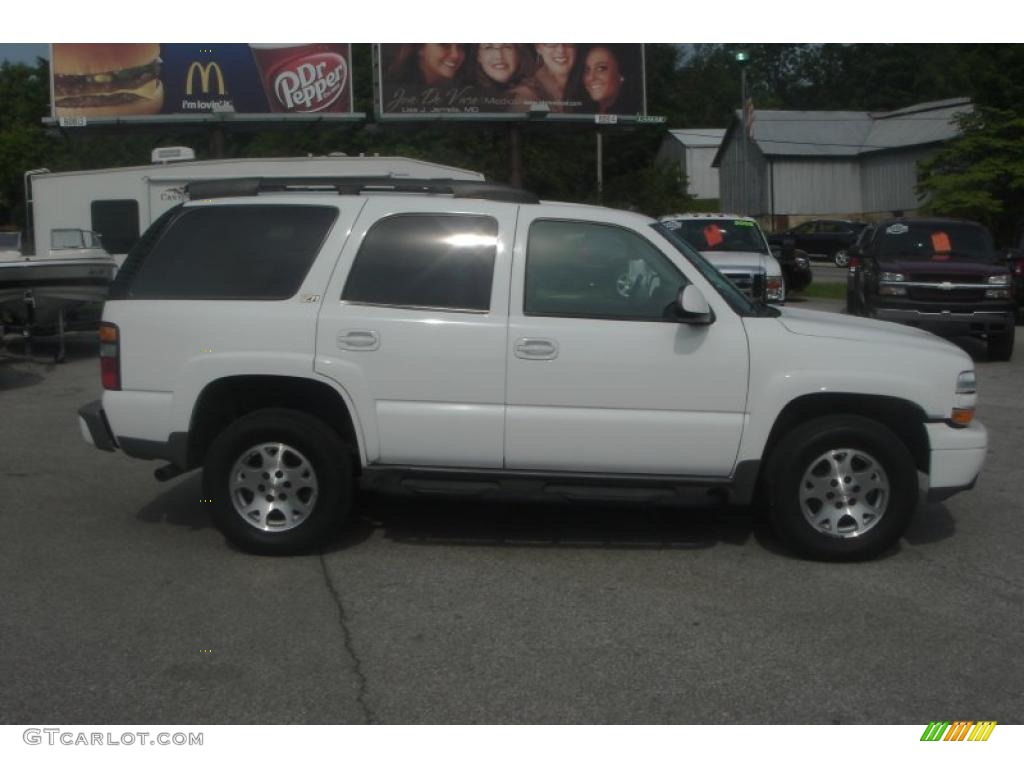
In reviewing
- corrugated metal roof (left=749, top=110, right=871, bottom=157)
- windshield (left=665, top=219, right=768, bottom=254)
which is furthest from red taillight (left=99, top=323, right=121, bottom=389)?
corrugated metal roof (left=749, top=110, right=871, bottom=157)

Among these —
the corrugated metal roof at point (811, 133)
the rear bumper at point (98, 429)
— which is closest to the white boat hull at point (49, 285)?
the rear bumper at point (98, 429)

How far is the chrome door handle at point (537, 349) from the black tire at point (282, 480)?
1.11 meters

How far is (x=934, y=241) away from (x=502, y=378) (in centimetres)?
1189

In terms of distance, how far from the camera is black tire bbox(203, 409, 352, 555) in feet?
21.7

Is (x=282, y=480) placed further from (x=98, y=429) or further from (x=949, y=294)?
(x=949, y=294)

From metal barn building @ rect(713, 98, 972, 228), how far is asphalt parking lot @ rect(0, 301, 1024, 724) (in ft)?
162

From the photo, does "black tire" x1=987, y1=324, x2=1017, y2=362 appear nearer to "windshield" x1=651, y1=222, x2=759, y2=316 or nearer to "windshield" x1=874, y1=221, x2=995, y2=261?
"windshield" x1=874, y1=221, x2=995, y2=261

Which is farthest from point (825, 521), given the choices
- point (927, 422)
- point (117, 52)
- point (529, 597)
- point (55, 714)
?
point (117, 52)

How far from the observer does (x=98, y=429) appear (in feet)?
22.7

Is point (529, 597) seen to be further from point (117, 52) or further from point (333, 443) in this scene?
point (117, 52)

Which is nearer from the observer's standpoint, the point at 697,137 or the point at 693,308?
the point at 693,308

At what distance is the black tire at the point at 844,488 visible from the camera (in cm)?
651

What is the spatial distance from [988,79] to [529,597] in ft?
78.3

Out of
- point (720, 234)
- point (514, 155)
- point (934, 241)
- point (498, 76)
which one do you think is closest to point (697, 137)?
point (498, 76)
